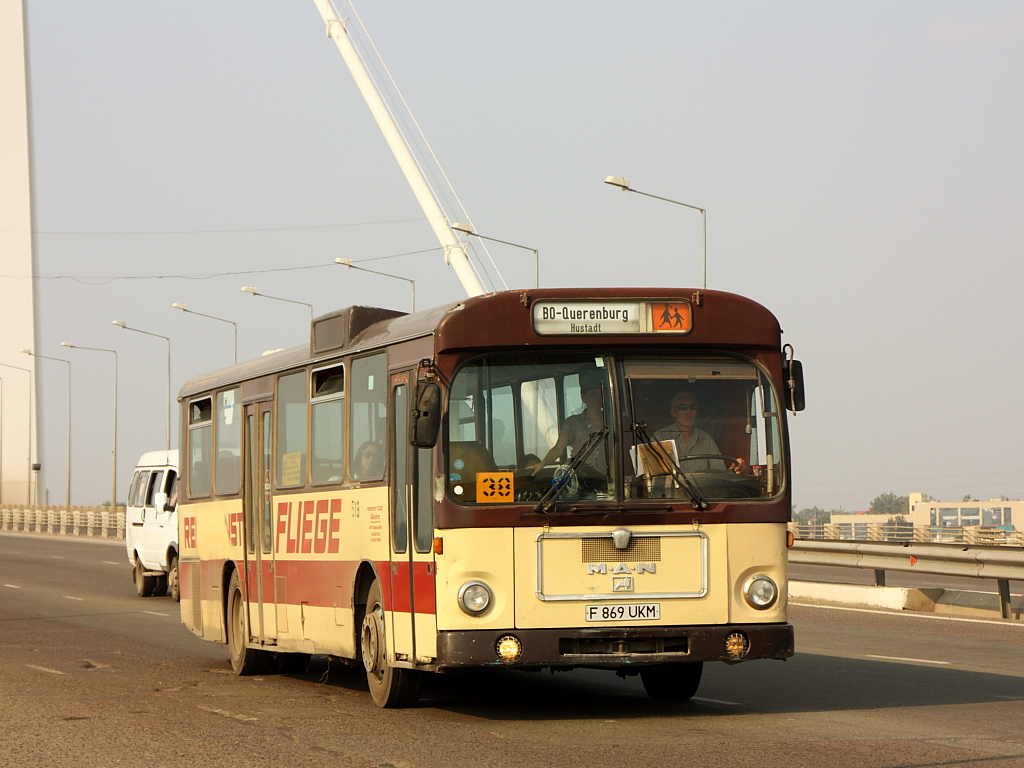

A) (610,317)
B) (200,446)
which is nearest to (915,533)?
(200,446)

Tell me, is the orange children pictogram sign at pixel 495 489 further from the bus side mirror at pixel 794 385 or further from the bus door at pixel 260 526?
the bus door at pixel 260 526

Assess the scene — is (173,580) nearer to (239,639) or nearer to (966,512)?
(239,639)

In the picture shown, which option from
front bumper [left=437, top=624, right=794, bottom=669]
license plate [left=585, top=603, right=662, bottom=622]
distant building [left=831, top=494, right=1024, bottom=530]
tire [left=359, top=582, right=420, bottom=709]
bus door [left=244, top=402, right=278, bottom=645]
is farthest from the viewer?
A: distant building [left=831, top=494, right=1024, bottom=530]

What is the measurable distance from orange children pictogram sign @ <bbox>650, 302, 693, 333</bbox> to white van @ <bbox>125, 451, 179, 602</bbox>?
16.5 meters

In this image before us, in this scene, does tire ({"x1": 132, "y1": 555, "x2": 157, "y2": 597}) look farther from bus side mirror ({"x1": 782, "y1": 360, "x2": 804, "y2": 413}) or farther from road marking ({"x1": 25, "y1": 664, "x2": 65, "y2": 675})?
bus side mirror ({"x1": 782, "y1": 360, "x2": 804, "y2": 413})

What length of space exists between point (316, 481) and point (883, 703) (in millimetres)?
4509

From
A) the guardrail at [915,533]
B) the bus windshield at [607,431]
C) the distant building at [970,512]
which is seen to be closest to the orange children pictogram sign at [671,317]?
the bus windshield at [607,431]

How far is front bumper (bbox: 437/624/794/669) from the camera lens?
32.5ft

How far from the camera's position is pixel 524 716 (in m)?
10.8

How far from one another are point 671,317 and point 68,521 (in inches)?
2574

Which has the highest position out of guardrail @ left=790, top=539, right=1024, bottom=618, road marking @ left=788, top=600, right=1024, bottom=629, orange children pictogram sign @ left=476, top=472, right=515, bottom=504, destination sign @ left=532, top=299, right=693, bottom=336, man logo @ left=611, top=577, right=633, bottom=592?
destination sign @ left=532, top=299, right=693, bottom=336

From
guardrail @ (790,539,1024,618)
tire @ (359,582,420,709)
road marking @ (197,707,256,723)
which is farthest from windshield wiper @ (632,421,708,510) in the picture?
guardrail @ (790,539,1024,618)

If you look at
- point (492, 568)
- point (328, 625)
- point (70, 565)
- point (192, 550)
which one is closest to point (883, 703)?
point (492, 568)

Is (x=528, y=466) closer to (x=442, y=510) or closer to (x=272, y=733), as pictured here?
(x=442, y=510)
